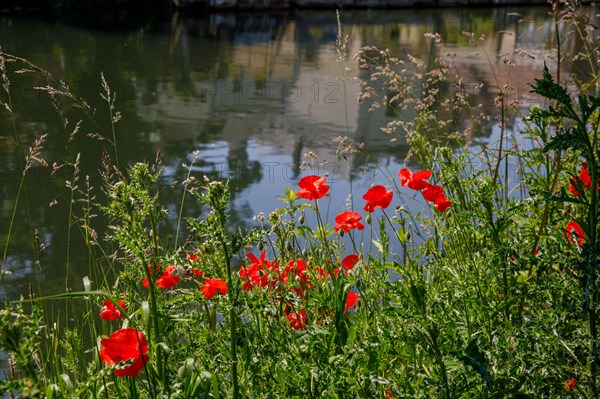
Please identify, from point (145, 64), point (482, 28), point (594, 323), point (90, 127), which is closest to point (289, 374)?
point (594, 323)

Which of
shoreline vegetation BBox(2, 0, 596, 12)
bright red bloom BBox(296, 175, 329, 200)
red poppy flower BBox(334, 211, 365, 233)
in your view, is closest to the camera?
bright red bloom BBox(296, 175, 329, 200)

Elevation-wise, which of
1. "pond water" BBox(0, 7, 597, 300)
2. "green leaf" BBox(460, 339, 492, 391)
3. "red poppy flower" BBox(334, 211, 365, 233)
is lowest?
"pond water" BBox(0, 7, 597, 300)

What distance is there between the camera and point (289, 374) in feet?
4.61

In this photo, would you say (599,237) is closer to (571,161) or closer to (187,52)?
(571,161)

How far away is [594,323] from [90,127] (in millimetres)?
5032

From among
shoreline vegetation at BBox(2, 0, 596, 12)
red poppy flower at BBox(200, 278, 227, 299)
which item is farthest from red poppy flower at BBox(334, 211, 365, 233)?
shoreline vegetation at BBox(2, 0, 596, 12)

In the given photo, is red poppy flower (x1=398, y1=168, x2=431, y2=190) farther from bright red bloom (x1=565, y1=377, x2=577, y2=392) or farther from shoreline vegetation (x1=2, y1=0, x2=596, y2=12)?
shoreline vegetation (x1=2, y1=0, x2=596, y2=12)

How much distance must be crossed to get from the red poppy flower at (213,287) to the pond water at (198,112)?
0.57 meters

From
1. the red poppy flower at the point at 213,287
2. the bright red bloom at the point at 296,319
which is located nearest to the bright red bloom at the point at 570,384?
the bright red bloom at the point at 296,319

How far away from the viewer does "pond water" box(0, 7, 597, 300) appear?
12.8 feet

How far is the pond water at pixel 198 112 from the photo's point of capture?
3908mm

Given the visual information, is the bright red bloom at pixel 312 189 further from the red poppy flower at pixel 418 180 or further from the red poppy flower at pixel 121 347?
the red poppy flower at pixel 121 347

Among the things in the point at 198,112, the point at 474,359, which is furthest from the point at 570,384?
the point at 198,112

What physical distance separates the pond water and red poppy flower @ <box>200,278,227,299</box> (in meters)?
0.57
